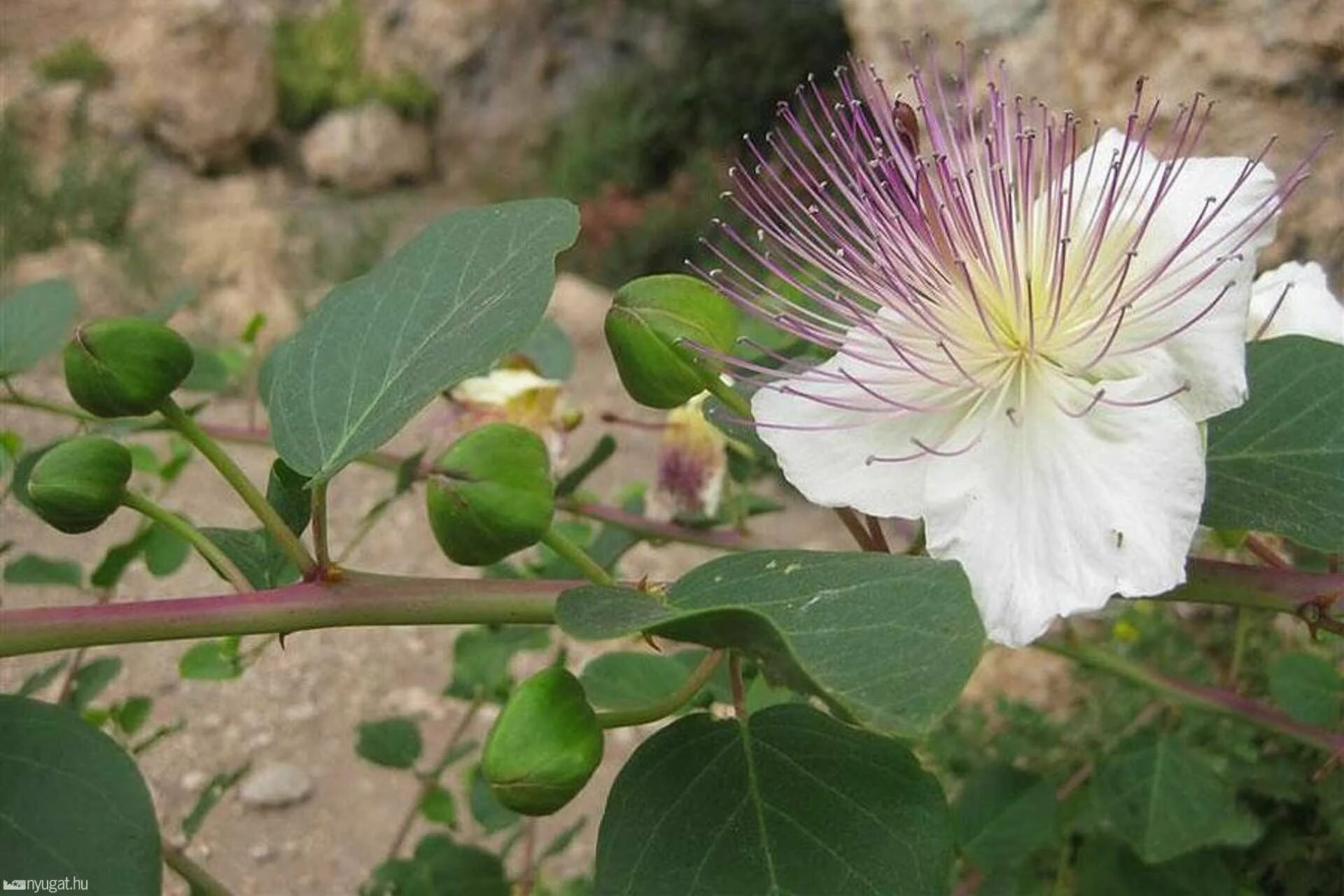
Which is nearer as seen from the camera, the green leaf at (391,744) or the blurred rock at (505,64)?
the green leaf at (391,744)

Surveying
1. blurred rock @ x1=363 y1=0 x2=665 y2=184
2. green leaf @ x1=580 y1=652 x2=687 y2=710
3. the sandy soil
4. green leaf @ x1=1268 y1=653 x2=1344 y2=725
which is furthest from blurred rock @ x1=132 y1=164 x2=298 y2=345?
green leaf @ x1=1268 y1=653 x2=1344 y2=725

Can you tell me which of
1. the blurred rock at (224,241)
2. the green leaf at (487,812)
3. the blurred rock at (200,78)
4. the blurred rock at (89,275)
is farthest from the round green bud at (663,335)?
the blurred rock at (200,78)

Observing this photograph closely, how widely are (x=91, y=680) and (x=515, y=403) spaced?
1.19ft

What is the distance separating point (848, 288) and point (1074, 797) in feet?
2.70

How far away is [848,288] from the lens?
62 centimetres

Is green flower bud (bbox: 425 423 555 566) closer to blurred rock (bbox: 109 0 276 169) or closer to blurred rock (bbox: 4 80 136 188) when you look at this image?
blurred rock (bbox: 4 80 136 188)

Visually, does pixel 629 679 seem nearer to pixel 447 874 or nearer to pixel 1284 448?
pixel 447 874

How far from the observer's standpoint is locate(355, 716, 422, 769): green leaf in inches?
44.9

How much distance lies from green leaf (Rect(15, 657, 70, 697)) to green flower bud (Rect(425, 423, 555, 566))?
0.45 metres

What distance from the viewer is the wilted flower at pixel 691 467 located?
102 cm

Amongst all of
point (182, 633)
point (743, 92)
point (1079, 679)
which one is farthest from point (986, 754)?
point (743, 92)

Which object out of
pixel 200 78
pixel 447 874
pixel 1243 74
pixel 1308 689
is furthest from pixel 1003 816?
pixel 200 78

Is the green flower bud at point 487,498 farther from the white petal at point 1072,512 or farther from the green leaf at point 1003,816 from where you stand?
the green leaf at point 1003,816

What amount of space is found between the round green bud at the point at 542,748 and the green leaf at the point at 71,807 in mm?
126
